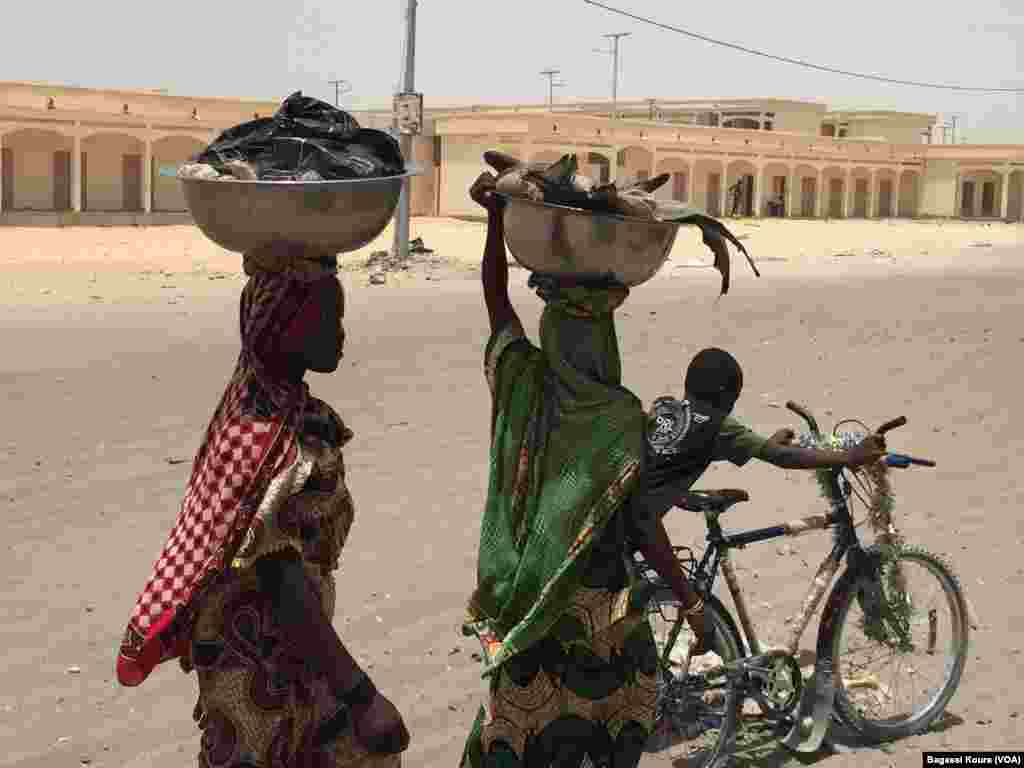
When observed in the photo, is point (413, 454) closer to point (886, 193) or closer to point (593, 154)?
point (593, 154)

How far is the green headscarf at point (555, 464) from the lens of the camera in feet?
10.00

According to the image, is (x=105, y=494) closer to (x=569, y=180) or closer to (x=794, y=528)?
(x=794, y=528)

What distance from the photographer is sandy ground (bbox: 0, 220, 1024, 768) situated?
5.02 m

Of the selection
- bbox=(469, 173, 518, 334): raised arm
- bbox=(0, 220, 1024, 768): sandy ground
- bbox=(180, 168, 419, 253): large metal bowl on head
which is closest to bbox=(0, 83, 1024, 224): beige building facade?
bbox=(0, 220, 1024, 768): sandy ground

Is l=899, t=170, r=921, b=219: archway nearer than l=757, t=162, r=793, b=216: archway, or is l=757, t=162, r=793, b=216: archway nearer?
l=757, t=162, r=793, b=216: archway

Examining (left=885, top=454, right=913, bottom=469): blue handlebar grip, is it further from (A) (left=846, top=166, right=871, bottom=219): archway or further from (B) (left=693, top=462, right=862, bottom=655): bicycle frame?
(A) (left=846, top=166, right=871, bottom=219): archway

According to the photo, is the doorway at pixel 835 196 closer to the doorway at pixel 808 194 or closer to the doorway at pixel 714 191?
the doorway at pixel 808 194

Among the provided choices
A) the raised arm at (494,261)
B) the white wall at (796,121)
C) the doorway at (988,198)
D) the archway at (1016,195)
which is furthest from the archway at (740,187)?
the raised arm at (494,261)

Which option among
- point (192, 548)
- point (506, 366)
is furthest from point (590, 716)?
point (192, 548)

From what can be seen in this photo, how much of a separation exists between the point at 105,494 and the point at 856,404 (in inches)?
225

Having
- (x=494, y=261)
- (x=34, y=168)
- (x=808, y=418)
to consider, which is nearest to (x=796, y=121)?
(x=34, y=168)

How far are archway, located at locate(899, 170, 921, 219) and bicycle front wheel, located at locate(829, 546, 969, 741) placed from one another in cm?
5414

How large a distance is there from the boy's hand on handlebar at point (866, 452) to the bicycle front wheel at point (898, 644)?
484mm

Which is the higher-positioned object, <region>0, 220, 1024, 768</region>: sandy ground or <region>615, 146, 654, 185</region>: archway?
<region>615, 146, 654, 185</region>: archway
